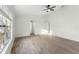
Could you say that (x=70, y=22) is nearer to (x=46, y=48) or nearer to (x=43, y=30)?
(x=46, y=48)

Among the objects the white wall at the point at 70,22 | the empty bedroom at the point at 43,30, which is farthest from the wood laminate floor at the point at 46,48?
the white wall at the point at 70,22

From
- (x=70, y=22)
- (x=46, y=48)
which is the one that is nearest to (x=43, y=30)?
(x=70, y=22)

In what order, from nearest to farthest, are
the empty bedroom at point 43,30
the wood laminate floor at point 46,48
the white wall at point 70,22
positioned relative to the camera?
the wood laminate floor at point 46,48, the empty bedroom at point 43,30, the white wall at point 70,22

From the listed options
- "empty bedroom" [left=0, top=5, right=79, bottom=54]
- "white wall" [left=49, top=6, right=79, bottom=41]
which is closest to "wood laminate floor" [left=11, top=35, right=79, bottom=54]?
"empty bedroom" [left=0, top=5, right=79, bottom=54]

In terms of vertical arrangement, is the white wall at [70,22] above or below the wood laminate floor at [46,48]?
above

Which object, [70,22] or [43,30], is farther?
[43,30]

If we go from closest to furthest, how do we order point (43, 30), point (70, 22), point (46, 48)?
1. point (46, 48)
2. point (70, 22)
3. point (43, 30)

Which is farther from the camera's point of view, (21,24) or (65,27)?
(65,27)

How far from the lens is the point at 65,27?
7.49 metres

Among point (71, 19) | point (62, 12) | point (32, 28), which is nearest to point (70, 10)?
point (71, 19)

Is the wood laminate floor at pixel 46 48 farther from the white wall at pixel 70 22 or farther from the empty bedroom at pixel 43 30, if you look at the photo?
the white wall at pixel 70 22

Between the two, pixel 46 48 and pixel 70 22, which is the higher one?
pixel 70 22
